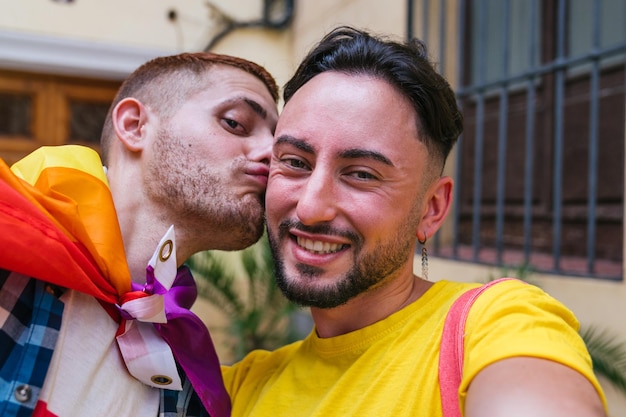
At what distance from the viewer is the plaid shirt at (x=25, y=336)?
4.26 feet

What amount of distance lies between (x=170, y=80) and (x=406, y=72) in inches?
33.4

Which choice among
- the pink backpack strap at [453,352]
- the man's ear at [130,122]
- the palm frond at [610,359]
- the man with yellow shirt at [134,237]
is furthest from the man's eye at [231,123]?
the palm frond at [610,359]

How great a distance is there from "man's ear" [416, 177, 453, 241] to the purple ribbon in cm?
64

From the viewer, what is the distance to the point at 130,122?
203 centimetres

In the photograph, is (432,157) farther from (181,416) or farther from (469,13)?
(469,13)

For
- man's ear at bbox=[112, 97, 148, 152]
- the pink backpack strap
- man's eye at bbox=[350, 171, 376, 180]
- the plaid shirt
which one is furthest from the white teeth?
man's ear at bbox=[112, 97, 148, 152]

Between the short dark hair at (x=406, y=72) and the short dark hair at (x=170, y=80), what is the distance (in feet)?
1.50

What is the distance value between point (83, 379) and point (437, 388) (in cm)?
75

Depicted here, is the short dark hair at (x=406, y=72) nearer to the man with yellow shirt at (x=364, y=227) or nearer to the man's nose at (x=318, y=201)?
the man with yellow shirt at (x=364, y=227)

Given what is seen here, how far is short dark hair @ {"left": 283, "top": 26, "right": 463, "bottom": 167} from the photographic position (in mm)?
1571

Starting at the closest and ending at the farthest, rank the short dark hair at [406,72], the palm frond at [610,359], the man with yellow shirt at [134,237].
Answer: the man with yellow shirt at [134,237]
the short dark hair at [406,72]
the palm frond at [610,359]

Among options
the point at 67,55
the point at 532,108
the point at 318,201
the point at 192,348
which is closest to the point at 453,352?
the point at 318,201

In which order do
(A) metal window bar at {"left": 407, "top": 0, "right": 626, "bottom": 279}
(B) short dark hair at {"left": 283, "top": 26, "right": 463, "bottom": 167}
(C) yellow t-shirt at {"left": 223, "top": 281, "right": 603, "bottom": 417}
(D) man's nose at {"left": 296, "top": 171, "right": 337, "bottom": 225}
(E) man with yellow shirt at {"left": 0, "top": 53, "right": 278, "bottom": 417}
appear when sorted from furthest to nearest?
(A) metal window bar at {"left": 407, "top": 0, "right": 626, "bottom": 279}, (B) short dark hair at {"left": 283, "top": 26, "right": 463, "bottom": 167}, (D) man's nose at {"left": 296, "top": 171, "right": 337, "bottom": 225}, (E) man with yellow shirt at {"left": 0, "top": 53, "right": 278, "bottom": 417}, (C) yellow t-shirt at {"left": 223, "top": 281, "right": 603, "bottom": 417}

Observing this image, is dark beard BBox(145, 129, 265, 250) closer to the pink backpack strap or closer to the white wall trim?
the pink backpack strap
